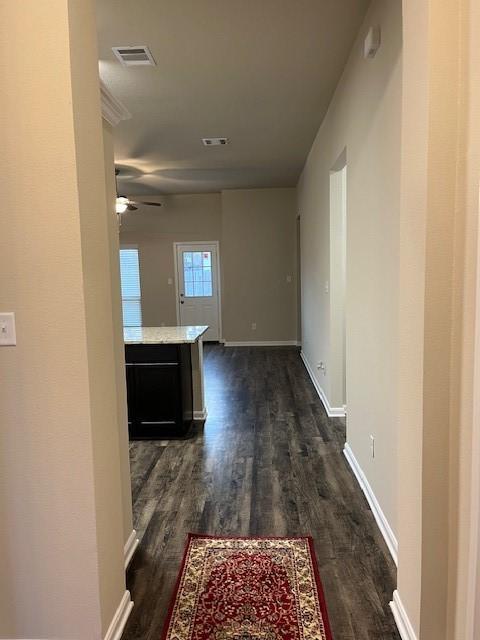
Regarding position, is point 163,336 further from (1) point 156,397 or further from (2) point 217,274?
(2) point 217,274

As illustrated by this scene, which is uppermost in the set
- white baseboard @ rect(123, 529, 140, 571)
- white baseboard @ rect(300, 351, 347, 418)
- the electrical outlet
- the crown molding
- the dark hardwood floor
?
the crown molding

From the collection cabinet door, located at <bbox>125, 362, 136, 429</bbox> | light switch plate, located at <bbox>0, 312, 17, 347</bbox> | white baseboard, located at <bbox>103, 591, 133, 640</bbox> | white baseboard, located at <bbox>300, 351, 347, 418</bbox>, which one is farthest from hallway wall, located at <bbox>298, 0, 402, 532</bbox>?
cabinet door, located at <bbox>125, 362, 136, 429</bbox>

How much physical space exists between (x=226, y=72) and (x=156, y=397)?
8.18ft

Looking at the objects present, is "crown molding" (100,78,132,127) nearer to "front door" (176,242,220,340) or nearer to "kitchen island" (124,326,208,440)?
"kitchen island" (124,326,208,440)

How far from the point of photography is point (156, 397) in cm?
367

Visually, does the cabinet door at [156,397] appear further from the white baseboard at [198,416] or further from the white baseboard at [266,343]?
the white baseboard at [266,343]

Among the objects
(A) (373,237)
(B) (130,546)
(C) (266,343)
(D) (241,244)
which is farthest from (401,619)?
(D) (241,244)

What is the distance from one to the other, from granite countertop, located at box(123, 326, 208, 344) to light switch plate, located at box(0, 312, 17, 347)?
2.01 metres

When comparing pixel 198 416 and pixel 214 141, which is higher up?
pixel 214 141

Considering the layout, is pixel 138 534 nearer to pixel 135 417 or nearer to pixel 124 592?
pixel 124 592

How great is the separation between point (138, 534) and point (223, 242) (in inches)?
248

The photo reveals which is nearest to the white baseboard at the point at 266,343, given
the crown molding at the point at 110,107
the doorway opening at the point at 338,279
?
the doorway opening at the point at 338,279

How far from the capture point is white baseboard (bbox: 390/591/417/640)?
161 centimetres

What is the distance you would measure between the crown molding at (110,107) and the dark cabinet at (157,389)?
6.16 feet
